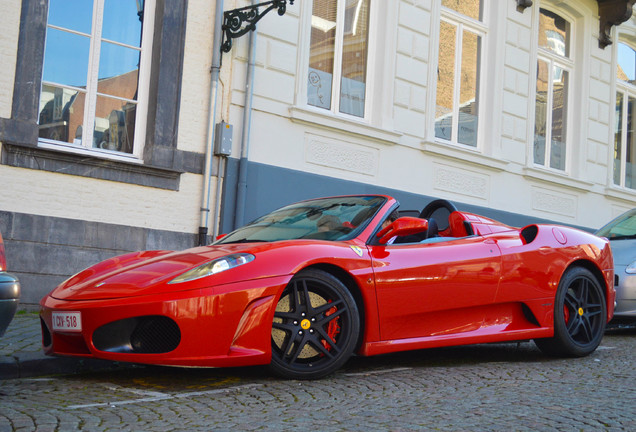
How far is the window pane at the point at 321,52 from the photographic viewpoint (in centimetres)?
1098

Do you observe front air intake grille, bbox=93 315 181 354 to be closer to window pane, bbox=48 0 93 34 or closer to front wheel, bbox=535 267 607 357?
front wheel, bbox=535 267 607 357

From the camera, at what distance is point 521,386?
4.68m

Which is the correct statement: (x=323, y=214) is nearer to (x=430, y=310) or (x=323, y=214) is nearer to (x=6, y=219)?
(x=430, y=310)

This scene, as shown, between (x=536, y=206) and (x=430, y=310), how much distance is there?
9605mm

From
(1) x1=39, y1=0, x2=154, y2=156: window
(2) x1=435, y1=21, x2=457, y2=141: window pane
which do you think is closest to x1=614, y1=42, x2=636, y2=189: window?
(2) x1=435, y1=21, x2=457, y2=141: window pane

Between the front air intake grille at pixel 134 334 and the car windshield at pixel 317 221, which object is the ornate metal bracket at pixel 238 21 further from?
the front air intake grille at pixel 134 334

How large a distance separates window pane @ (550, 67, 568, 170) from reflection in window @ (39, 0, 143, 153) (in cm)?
916

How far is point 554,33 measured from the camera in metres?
15.2

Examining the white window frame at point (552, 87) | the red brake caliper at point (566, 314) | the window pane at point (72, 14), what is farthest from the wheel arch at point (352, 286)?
the white window frame at point (552, 87)

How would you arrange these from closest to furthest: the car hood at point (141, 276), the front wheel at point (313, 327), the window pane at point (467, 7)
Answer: the car hood at point (141, 276), the front wheel at point (313, 327), the window pane at point (467, 7)

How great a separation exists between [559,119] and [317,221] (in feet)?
37.3

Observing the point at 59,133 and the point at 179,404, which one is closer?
the point at 179,404

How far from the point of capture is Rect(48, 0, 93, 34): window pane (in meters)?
8.62

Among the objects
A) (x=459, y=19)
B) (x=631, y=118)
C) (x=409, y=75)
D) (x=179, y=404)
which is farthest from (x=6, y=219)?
(x=631, y=118)
